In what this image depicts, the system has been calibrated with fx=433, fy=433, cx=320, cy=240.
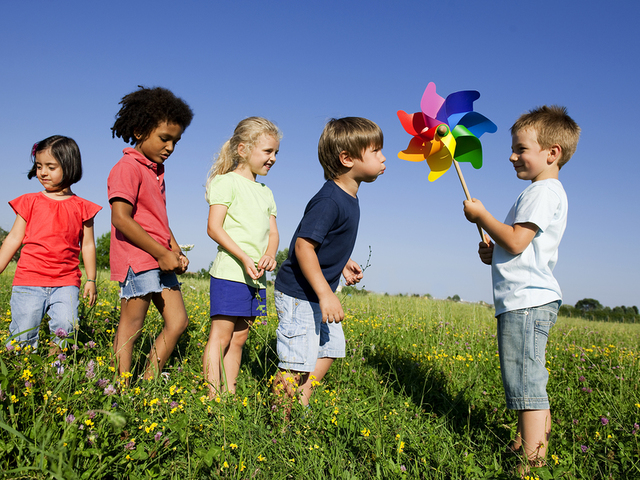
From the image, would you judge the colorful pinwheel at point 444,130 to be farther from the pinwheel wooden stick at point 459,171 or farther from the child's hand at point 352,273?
the child's hand at point 352,273

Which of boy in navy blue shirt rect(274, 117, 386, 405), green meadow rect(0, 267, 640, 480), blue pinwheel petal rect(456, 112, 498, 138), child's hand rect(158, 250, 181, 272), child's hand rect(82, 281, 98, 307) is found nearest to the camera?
green meadow rect(0, 267, 640, 480)

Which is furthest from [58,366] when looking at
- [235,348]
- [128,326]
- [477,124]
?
[477,124]

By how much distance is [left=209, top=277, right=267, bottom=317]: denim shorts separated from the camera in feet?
10.3

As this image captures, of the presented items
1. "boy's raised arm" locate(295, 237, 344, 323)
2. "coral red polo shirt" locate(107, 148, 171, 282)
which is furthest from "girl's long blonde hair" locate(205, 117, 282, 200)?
"boy's raised arm" locate(295, 237, 344, 323)

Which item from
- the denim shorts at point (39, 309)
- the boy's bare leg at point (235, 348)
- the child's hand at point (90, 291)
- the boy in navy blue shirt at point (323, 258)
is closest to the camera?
the boy in navy blue shirt at point (323, 258)

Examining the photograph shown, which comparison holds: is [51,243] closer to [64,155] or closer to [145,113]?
[64,155]

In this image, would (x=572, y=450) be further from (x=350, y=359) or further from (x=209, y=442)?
(x=209, y=442)

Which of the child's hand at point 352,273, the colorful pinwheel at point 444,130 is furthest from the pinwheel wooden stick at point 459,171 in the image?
the child's hand at point 352,273

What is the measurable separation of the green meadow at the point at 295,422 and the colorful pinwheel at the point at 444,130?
1427 millimetres

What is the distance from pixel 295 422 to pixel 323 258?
3.40 ft

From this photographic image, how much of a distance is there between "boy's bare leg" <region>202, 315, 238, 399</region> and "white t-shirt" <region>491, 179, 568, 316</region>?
1.86 metres

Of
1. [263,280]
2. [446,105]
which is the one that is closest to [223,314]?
[263,280]

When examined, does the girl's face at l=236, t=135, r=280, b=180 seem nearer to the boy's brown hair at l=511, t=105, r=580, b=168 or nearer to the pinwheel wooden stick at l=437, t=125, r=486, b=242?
the pinwheel wooden stick at l=437, t=125, r=486, b=242

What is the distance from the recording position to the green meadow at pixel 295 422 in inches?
75.5
